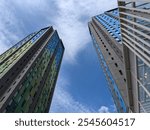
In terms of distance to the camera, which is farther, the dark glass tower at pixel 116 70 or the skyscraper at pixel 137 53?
the dark glass tower at pixel 116 70

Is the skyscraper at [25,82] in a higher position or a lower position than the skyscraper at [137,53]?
lower

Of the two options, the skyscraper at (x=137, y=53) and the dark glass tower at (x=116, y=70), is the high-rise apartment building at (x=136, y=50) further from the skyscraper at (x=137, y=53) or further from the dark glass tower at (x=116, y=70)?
the dark glass tower at (x=116, y=70)

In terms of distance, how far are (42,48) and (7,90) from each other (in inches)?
1146

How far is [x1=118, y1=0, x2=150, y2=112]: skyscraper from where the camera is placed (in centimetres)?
1641

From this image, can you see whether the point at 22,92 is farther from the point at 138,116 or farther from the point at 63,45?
the point at 63,45

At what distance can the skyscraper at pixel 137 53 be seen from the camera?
53.8 feet

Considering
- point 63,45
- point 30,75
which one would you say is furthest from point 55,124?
point 63,45

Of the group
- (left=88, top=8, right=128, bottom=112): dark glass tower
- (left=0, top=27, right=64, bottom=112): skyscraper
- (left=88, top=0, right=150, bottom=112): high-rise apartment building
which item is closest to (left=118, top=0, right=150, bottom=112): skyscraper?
(left=88, top=0, right=150, bottom=112): high-rise apartment building

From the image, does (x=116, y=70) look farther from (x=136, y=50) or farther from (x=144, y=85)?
(x=144, y=85)

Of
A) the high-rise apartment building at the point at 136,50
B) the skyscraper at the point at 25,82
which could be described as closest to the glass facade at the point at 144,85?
the high-rise apartment building at the point at 136,50

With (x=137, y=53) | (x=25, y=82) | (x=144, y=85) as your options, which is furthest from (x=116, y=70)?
(x=144, y=85)

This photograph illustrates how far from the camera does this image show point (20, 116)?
376 inches

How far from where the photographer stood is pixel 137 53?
18.1 m

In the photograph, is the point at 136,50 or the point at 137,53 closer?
the point at 137,53
